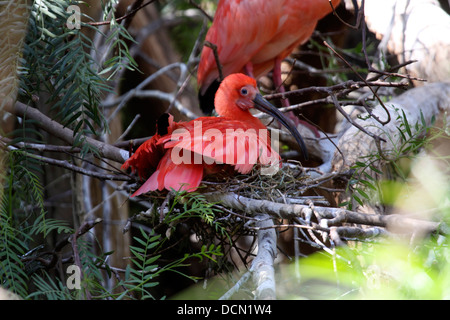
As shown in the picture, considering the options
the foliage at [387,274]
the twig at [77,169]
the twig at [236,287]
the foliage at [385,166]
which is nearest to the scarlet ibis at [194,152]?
the twig at [77,169]

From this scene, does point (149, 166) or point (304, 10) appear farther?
point (304, 10)

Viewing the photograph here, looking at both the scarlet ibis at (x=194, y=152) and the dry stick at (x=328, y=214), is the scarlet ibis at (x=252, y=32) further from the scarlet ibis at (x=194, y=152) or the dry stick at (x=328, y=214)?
the dry stick at (x=328, y=214)

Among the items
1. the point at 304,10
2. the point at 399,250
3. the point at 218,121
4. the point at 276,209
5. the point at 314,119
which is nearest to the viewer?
the point at 399,250

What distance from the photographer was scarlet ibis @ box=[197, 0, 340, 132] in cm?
414

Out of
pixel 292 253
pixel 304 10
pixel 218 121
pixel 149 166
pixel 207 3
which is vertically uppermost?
pixel 207 3

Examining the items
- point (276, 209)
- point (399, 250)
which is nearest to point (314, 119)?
point (276, 209)

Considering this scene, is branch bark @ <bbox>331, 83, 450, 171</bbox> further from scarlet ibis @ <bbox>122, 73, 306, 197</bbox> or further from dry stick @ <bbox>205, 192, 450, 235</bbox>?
dry stick @ <bbox>205, 192, 450, 235</bbox>

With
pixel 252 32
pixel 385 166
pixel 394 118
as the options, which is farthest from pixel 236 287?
pixel 252 32

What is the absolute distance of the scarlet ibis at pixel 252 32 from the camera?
4145mm

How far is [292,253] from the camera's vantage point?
4.23 meters

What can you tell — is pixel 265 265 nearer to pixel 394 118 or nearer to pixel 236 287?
pixel 236 287

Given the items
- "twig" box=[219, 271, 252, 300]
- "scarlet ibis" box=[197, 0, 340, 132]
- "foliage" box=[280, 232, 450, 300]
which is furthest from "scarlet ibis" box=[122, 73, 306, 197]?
"scarlet ibis" box=[197, 0, 340, 132]
